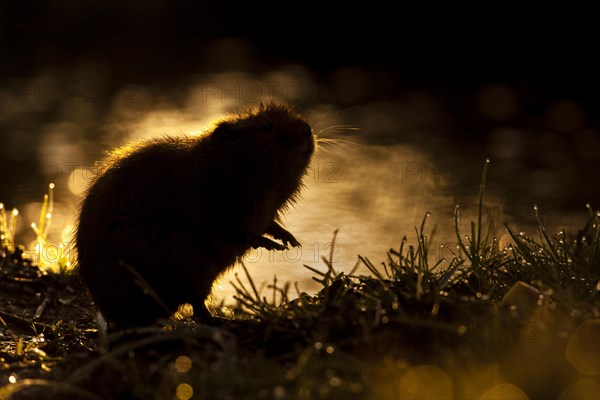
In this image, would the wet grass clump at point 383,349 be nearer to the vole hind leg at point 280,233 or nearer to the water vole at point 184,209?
the water vole at point 184,209

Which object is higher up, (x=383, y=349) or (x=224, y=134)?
(x=224, y=134)

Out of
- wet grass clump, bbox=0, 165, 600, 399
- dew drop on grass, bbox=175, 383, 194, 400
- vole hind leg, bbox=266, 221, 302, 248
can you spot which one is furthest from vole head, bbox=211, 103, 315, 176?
dew drop on grass, bbox=175, 383, 194, 400

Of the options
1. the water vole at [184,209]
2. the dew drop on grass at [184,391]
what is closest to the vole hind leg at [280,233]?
the water vole at [184,209]

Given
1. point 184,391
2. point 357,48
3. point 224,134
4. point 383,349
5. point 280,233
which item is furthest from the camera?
point 357,48

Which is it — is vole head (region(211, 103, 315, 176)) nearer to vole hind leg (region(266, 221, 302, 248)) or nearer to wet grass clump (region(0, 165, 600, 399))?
vole hind leg (region(266, 221, 302, 248))

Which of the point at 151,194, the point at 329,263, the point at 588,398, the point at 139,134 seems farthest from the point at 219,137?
the point at 139,134

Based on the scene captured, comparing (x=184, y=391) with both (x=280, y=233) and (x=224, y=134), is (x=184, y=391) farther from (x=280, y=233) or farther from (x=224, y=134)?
(x=280, y=233)

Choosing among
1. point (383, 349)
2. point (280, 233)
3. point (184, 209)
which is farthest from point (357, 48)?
point (383, 349)
